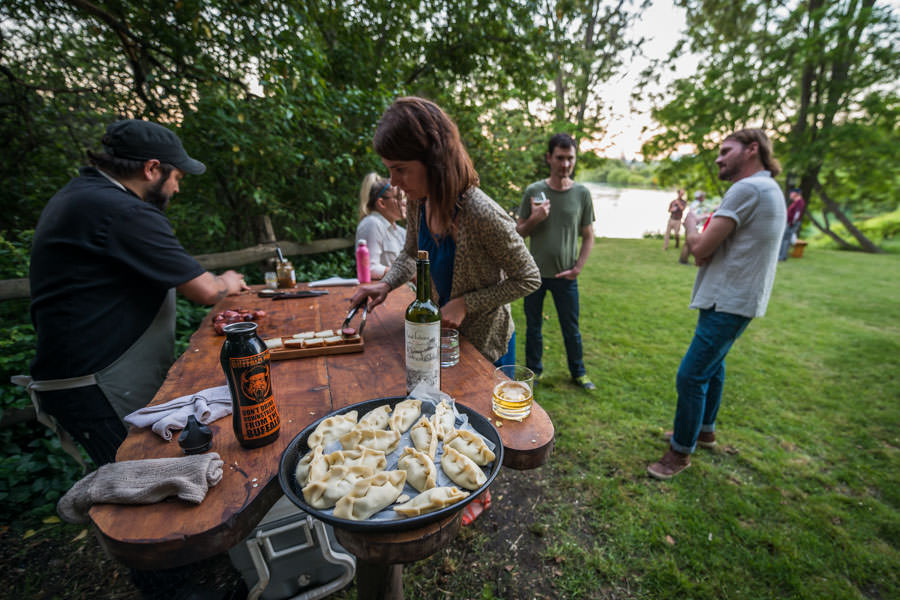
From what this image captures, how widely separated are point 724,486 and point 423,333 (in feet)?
9.77

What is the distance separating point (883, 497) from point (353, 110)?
5.96 m

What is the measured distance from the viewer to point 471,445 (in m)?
1.04

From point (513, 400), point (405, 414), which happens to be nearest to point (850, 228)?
point (513, 400)

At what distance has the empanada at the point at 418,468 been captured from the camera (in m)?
0.94

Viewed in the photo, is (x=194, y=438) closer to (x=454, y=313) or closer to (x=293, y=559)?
(x=454, y=313)

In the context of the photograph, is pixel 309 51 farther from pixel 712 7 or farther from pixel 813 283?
pixel 712 7

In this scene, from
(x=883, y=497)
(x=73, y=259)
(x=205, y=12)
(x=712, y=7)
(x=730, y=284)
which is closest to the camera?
(x=73, y=259)

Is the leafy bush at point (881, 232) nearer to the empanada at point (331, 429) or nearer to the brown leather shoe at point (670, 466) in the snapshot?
the brown leather shoe at point (670, 466)

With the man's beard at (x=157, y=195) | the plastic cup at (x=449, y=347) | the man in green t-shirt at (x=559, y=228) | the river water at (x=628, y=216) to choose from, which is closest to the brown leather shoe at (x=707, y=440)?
the man in green t-shirt at (x=559, y=228)

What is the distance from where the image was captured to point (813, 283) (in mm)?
9117

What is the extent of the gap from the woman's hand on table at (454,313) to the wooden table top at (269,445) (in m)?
0.15

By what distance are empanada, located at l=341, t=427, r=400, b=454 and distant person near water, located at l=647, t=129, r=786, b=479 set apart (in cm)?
238

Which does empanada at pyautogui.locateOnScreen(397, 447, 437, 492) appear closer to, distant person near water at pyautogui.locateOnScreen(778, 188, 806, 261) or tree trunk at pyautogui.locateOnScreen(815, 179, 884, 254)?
distant person near water at pyautogui.locateOnScreen(778, 188, 806, 261)

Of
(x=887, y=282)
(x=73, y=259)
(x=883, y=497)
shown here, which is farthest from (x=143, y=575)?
(x=887, y=282)
